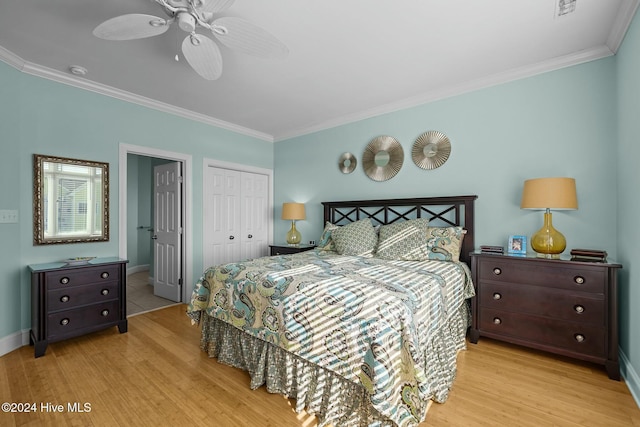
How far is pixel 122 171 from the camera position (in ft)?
10.8

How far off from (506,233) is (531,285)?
67 cm

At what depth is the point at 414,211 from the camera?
3479mm

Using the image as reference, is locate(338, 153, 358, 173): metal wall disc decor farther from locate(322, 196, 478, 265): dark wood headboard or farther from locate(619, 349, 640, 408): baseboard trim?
locate(619, 349, 640, 408): baseboard trim

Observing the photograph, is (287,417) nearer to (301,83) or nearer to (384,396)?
(384,396)

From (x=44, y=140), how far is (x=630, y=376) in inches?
204

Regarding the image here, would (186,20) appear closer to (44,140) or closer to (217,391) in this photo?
(44,140)

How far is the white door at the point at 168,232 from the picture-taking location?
3.97 m

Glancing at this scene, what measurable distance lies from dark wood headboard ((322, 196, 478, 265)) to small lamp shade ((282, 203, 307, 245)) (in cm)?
37

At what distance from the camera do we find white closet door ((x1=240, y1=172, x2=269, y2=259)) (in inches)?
184

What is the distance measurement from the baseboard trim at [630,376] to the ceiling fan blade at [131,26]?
3.71 meters

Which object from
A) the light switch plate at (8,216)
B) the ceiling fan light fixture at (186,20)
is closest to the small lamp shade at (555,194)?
the ceiling fan light fixture at (186,20)

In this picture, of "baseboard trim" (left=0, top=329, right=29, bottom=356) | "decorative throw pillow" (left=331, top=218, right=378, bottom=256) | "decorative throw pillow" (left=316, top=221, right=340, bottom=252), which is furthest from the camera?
"decorative throw pillow" (left=316, top=221, right=340, bottom=252)

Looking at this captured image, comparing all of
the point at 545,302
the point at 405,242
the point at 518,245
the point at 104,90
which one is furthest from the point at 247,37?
the point at 545,302

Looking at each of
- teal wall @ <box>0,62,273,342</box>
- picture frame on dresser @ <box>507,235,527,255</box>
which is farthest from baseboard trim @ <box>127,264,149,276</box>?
picture frame on dresser @ <box>507,235,527,255</box>
